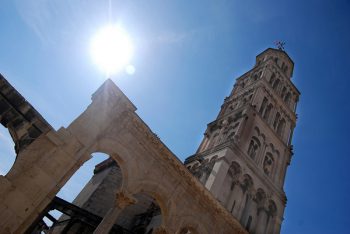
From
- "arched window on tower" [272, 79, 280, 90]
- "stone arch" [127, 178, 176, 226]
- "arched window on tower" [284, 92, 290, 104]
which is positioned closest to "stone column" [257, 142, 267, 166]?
"arched window on tower" [272, 79, 280, 90]

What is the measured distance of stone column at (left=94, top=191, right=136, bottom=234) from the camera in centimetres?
1170

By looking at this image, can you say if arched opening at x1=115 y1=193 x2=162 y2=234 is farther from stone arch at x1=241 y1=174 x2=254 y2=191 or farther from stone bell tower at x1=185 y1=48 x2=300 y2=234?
stone arch at x1=241 y1=174 x2=254 y2=191

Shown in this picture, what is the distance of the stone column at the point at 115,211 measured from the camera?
38.4 feet

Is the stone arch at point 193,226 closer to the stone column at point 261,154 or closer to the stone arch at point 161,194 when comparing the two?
the stone arch at point 161,194

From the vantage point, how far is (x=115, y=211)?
1210cm

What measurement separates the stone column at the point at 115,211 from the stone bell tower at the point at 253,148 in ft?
24.2

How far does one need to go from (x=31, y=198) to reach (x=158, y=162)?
6.11m

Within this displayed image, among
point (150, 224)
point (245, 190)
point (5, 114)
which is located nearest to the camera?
point (5, 114)

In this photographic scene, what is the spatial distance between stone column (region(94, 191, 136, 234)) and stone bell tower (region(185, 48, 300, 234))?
7.38m

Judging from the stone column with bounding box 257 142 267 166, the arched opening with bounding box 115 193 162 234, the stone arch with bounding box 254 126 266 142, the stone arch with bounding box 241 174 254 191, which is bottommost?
the arched opening with bounding box 115 193 162 234

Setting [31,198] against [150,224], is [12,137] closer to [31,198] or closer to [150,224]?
[31,198]

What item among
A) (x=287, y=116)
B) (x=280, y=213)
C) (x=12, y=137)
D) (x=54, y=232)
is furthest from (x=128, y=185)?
(x=287, y=116)

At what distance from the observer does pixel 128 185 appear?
1255 centimetres

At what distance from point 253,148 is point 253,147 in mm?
86
